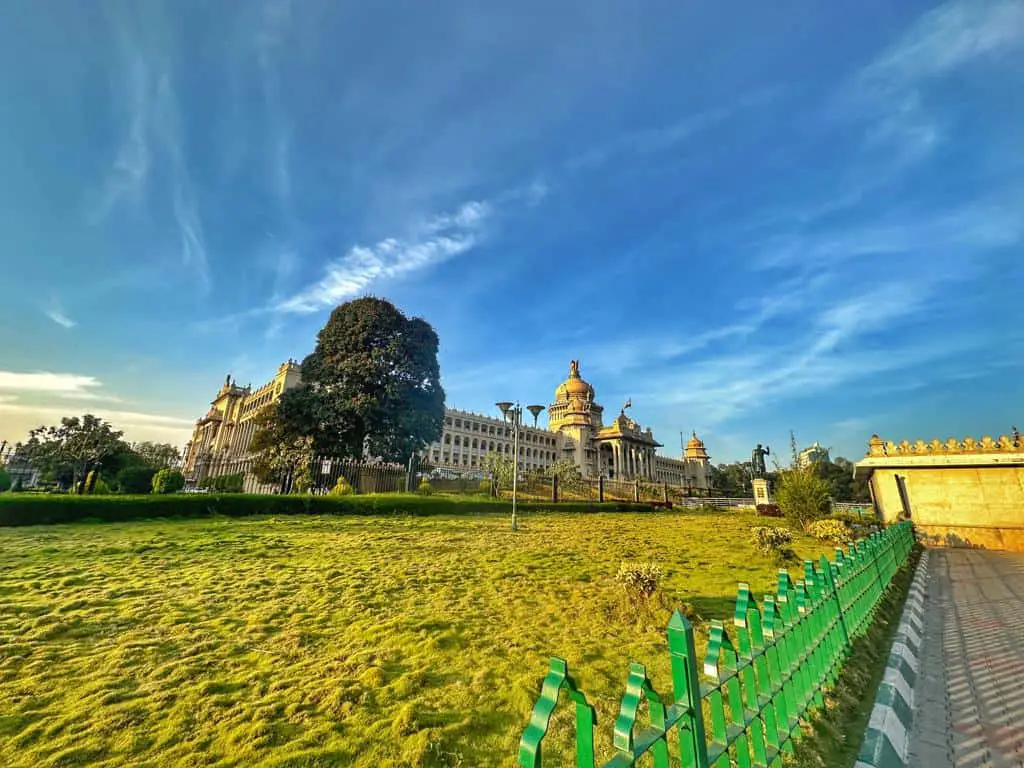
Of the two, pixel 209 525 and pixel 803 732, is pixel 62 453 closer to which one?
pixel 209 525

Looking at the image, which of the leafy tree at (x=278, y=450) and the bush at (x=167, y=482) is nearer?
the bush at (x=167, y=482)

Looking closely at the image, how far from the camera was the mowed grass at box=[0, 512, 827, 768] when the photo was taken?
285 cm

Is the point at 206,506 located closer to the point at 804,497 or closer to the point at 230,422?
the point at 804,497

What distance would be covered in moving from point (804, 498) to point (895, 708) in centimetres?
1412

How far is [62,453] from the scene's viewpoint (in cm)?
3522

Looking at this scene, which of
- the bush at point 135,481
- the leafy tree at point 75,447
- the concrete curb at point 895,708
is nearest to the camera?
the concrete curb at point 895,708

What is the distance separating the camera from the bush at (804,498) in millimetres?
15133

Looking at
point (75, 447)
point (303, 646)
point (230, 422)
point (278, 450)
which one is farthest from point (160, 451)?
point (303, 646)

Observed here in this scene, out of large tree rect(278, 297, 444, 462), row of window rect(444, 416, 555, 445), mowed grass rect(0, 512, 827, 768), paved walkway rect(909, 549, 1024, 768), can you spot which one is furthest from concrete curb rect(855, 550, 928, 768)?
row of window rect(444, 416, 555, 445)

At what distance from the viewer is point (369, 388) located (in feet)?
86.3

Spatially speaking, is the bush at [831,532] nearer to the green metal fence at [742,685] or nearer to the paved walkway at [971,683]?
the paved walkway at [971,683]

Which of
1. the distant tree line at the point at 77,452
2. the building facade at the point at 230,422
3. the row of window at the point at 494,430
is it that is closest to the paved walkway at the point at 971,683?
the distant tree line at the point at 77,452

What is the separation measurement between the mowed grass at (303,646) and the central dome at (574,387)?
6987 cm

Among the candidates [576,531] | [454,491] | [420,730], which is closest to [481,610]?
[420,730]
